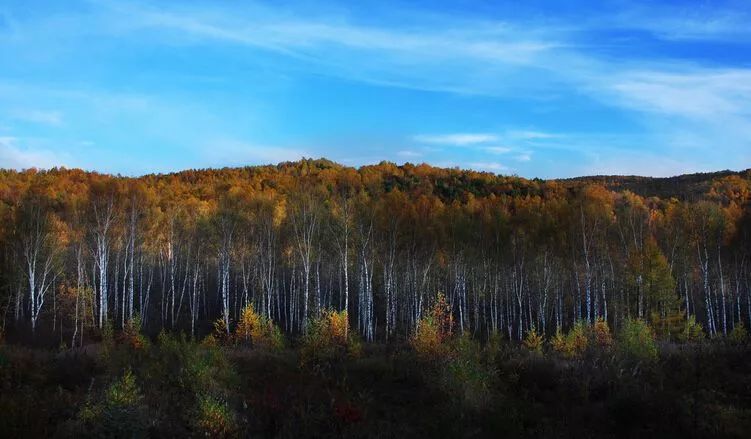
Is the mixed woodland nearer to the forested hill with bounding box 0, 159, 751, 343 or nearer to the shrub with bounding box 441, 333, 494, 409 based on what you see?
the shrub with bounding box 441, 333, 494, 409

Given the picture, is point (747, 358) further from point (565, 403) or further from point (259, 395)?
point (259, 395)

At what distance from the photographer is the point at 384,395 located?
1427 centimetres

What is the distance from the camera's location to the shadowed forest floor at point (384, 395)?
33.8 ft

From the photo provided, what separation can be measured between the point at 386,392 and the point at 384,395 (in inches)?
12.3

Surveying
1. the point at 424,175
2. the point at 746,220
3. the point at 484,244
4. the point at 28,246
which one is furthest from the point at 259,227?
the point at 424,175

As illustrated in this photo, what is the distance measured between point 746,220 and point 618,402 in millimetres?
30876

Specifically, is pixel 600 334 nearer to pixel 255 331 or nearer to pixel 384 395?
pixel 384 395

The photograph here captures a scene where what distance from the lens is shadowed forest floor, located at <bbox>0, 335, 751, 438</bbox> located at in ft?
33.8

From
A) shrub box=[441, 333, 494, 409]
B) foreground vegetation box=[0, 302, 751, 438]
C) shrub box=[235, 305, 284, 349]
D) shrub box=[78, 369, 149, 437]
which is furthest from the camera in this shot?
shrub box=[235, 305, 284, 349]

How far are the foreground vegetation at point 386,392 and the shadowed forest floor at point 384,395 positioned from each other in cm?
4

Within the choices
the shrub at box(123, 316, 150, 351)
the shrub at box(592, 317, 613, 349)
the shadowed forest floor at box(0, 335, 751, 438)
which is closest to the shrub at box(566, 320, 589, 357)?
the shrub at box(592, 317, 613, 349)

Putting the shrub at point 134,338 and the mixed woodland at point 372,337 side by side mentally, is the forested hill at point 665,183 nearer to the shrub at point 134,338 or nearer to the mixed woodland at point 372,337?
the mixed woodland at point 372,337

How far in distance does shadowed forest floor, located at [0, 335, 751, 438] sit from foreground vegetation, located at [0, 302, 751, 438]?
4cm

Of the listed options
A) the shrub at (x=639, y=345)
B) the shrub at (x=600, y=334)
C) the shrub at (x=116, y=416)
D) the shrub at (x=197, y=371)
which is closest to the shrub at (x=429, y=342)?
the shrub at (x=639, y=345)
